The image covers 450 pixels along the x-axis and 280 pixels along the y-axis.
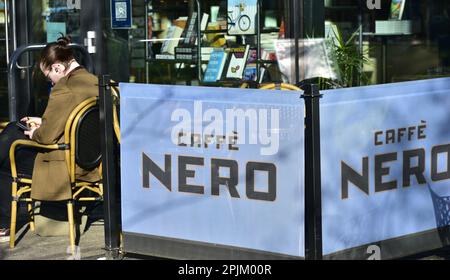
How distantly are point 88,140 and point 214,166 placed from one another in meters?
1.24

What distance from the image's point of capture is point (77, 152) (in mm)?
5621

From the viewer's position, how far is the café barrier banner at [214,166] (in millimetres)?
4539

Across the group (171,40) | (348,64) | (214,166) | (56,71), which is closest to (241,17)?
(171,40)

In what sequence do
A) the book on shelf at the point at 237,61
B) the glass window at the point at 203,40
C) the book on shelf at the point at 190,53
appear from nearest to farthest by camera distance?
the glass window at the point at 203,40 < the book on shelf at the point at 237,61 < the book on shelf at the point at 190,53

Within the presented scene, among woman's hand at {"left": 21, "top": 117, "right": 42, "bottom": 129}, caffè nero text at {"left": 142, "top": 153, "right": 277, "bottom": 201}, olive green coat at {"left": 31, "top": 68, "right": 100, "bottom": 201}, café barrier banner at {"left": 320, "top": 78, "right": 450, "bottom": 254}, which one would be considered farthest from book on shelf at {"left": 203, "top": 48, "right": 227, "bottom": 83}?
café barrier banner at {"left": 320, "top": 78, "right": 450, "bottom": 254}

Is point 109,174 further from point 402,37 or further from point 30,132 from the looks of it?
point 402,37

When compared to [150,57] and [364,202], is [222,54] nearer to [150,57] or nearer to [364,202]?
[150,57]

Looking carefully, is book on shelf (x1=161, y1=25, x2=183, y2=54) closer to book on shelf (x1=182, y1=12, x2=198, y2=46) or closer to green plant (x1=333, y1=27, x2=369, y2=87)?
book on shelf (x1=182, y1=12, x2=198, y2=46)

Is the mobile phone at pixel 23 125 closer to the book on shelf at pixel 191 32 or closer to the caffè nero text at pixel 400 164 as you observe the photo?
the caffè nero text at pixel 400 164

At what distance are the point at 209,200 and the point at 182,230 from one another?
296mm

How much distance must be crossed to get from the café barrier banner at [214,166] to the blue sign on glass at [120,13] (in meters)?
4.24

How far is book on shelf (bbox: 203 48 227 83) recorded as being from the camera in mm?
9080

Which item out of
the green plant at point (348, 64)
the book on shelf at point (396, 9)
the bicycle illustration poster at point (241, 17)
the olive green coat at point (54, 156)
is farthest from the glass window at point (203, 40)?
the olive green coat at point (54, 156)

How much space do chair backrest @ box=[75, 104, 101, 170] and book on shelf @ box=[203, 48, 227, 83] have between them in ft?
11.6
